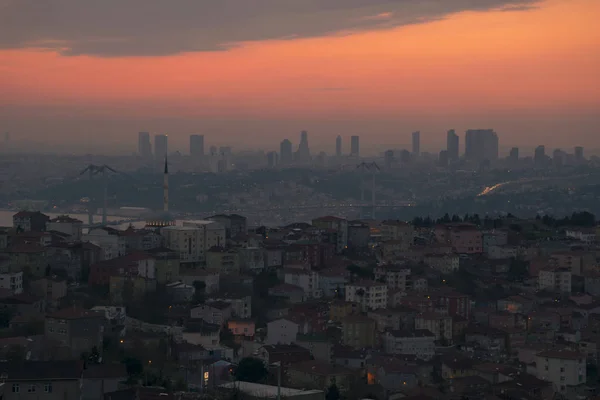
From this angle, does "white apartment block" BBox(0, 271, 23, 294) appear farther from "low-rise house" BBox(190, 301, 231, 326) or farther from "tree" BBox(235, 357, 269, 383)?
"tree" BBox(235, 357, 269, 383)

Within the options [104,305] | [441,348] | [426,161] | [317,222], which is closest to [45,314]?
[104,305]

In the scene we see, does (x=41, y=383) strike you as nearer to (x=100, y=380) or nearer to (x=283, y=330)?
(x=100, y=380)

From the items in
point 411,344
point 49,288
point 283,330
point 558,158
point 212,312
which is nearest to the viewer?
point 283,330

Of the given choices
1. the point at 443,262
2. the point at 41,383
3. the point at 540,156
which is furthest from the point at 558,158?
the point at 41,383

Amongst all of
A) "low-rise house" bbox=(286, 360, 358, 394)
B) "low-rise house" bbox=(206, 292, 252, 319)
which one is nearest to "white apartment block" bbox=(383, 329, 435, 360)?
"low-rise house" bbox=(206, 292, 252, 319)

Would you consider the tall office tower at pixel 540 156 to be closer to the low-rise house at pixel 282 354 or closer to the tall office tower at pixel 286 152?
the tall office tower at pixel 286 152

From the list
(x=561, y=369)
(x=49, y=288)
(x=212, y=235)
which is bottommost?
(x=561, y=369)

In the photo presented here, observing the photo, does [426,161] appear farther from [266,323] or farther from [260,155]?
[266,323]
